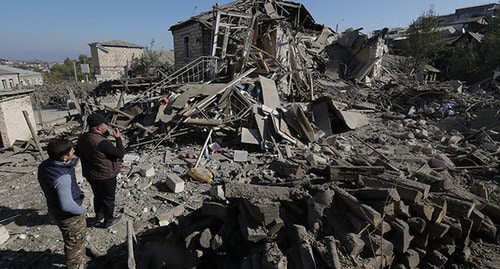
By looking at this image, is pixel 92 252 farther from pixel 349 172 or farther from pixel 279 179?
pixel 349 172

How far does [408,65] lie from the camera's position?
71.8 feet

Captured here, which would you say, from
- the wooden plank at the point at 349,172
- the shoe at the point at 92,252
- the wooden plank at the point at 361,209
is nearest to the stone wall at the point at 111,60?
the shoe at the point at 92,252

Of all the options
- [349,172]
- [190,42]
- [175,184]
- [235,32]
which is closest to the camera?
[349,172]

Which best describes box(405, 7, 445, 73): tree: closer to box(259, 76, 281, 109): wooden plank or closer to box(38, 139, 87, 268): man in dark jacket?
box(259, 76, 281, 109): wooden plank

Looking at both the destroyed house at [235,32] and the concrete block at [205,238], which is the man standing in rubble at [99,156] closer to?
the concrete block at [205,238]

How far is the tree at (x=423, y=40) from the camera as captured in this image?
22.3 m

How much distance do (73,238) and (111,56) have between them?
114ft

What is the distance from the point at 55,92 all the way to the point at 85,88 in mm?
3272

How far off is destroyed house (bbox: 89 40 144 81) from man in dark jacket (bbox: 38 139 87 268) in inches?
1233

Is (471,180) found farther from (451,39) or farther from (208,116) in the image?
(451,39)

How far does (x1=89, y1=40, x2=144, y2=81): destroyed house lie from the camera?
3093cm

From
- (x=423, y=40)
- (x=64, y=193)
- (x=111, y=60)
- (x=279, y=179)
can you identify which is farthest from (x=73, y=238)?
(x=111, y=60)

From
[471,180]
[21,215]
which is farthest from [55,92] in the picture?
[471,180]

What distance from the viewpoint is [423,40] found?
894 inches
